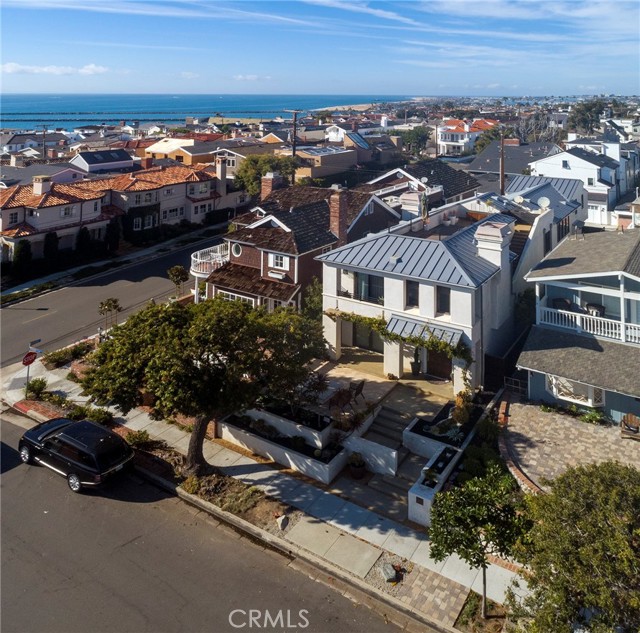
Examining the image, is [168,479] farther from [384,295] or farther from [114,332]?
[384,295]

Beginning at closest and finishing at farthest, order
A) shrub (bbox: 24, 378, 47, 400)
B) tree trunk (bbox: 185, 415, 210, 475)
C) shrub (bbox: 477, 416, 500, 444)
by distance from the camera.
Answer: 1. tree trunk (bbox: 185, 415, 210, 475)
2. shrub (bbox: 477, 416, 500, 444)
3. shrub (bbox: 24, 378, 47, 400)

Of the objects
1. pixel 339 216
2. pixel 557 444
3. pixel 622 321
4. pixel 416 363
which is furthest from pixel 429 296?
pixel 339 216

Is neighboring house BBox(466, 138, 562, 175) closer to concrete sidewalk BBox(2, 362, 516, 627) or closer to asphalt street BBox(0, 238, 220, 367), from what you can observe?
asphalt street BBox(0, 238, 220, 367)

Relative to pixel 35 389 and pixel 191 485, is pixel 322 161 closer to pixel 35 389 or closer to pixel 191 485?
pixel 35 389

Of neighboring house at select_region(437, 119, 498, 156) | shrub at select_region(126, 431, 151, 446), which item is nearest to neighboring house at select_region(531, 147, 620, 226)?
shrub at select_region(126, 431, 151, 446)

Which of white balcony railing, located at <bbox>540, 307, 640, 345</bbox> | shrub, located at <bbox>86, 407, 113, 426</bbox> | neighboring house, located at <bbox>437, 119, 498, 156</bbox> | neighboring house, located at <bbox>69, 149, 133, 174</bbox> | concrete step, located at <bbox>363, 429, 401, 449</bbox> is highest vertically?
neighboring house, located at <bbox>437, 119, 498, 156</bbox>

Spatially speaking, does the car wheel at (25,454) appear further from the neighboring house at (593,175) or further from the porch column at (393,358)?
the neighboring house at (593,175)
